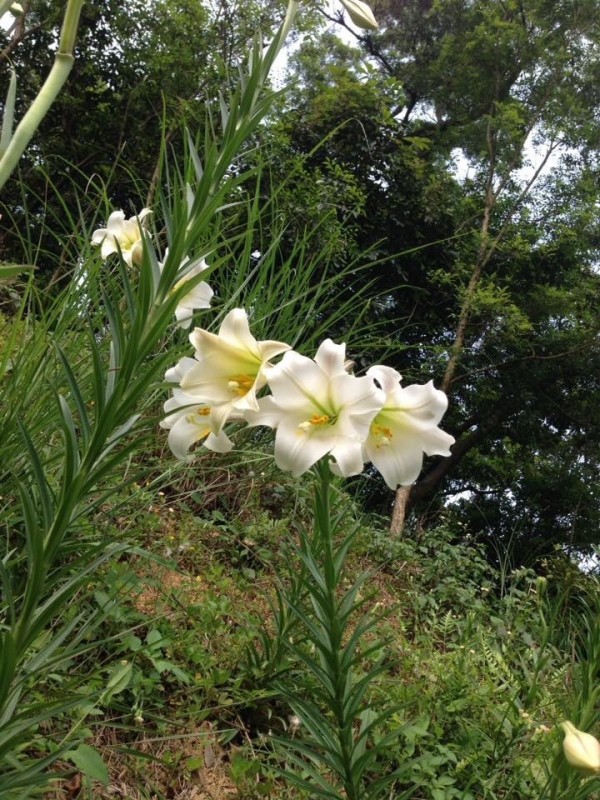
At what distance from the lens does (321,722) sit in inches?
31.9

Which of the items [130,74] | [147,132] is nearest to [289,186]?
[147,132]

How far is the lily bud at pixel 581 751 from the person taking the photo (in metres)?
0.64

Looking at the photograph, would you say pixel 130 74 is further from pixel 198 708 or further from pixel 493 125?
pixel 198 708

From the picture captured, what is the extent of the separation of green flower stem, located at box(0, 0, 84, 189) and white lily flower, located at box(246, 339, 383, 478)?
0.28 m

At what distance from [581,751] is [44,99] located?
2.47 ft

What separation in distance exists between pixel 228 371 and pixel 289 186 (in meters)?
4.02

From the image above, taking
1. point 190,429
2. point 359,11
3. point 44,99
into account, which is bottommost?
point 190,429

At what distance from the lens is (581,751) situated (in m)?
0.66

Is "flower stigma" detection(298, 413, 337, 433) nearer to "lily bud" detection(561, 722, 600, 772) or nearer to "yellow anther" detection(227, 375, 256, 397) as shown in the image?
"yellow anther" detection(227, 375, 256, 397)

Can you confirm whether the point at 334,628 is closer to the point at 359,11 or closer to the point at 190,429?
the point at 190,429

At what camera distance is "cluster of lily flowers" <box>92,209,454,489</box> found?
0.61m

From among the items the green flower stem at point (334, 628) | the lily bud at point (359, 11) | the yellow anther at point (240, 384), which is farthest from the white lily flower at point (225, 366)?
the lily bud at point (359, 11)

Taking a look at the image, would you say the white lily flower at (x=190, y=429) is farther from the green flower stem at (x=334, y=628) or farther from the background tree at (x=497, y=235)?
the background tree at (x=497, y=235)

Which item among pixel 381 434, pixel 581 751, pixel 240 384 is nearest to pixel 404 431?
pixel 381 434
